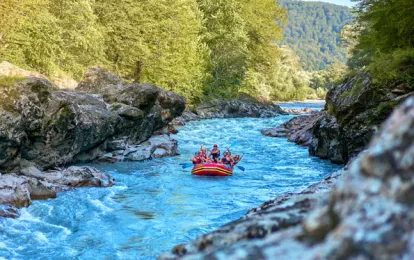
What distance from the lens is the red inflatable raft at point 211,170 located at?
1488cm

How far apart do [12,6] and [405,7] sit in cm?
1736

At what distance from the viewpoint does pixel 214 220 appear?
9609 mm

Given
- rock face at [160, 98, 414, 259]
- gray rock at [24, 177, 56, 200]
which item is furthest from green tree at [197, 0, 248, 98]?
rock face at [160, 98, 414, 259]

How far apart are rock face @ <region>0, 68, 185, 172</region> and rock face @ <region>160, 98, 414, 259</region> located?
38.3 ft

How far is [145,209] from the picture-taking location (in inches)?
412

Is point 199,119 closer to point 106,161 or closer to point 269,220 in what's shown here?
point 106,161

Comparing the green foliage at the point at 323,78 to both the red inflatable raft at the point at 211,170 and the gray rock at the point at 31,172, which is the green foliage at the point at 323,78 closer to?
the red inflatable raft at the point at 211,170

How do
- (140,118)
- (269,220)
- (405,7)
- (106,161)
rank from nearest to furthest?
(269,220) → (405,7) → (106,161) → (140,118)

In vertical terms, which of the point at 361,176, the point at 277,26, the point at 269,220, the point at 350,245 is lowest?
the point at 269,220

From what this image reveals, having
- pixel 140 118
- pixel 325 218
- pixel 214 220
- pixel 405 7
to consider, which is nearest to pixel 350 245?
pixel 325 218

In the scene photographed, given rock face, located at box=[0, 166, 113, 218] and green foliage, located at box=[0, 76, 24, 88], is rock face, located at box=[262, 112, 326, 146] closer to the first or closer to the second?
rock face, located at box=[0, 166, 113, 218]

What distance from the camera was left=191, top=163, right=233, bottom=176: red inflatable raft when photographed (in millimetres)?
14883

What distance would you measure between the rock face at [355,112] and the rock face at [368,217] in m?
10.8

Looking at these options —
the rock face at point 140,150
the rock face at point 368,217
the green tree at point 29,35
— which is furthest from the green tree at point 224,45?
the rock face at point 368,217
